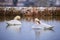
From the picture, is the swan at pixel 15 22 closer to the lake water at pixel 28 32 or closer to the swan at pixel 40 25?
the lake water at pixel 28 32

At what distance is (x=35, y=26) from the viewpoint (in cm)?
137

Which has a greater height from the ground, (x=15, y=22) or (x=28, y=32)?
(x=15, y=22)

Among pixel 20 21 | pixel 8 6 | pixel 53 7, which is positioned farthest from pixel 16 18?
pixel 53 7

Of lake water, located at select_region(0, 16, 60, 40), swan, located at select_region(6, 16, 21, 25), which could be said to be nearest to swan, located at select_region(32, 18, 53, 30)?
lake water, located at select_region(0, 16, 60, 40)

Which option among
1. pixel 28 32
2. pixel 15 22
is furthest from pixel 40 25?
pixel 15 22

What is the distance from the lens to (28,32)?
1.35 metres

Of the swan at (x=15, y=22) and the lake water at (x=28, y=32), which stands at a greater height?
the swan at (x=15, y=22)

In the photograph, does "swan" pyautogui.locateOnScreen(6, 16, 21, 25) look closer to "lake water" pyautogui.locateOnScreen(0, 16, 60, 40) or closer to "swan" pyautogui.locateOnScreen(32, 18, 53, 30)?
"lake water" pyautogui.locateOnScreen(0, 16, 60, 40)

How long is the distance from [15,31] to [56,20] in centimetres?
46

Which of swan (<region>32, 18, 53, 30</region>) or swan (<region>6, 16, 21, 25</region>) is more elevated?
swan (<region>6, 16, 21, 25</region>)

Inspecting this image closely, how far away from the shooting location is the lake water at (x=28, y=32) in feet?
4.44

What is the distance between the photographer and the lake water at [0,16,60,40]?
4.44 ft

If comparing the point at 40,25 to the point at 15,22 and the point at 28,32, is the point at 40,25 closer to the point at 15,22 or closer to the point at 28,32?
the point at 28,32

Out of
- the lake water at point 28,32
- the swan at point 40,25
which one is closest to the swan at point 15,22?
the lake water at point 28,32
